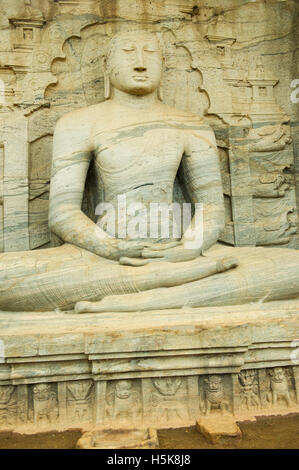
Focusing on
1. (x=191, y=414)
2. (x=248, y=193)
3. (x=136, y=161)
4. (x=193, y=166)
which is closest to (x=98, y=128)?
(x=136, y=161)

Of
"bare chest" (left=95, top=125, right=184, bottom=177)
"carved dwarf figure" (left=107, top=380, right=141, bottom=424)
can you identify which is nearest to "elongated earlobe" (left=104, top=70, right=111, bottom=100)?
"bare chest" (left=95, top=125, right=184, bottom=177)

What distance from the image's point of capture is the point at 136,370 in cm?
298

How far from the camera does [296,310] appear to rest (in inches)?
134

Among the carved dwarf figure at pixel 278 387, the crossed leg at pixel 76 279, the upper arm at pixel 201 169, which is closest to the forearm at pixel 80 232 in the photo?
the crossed leg at pixel 76 279

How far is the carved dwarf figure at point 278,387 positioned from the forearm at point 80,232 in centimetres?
152

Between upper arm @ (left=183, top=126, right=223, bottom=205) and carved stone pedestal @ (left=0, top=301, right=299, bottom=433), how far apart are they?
157cm

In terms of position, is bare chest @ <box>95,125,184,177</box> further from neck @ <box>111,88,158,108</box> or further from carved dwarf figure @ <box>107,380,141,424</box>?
carved dwarf figure @ <box>107,380,141,424</box>

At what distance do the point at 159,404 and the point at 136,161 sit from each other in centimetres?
225

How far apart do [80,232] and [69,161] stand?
782 mm

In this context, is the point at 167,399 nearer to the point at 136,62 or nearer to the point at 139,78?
the point at 139,78

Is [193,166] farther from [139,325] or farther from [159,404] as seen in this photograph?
[159,404]

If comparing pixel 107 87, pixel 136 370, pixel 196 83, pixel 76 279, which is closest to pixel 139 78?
pixel 107 87

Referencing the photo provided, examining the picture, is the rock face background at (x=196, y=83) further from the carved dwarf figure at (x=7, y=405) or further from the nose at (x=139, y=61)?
the carved dwarf figure at (x=7, y=405)

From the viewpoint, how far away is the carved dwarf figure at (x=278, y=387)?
3197 mm
